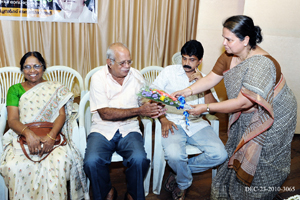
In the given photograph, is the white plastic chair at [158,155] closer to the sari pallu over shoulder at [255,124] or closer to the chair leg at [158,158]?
the chair leg at [158,158]

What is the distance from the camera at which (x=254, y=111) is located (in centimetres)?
225

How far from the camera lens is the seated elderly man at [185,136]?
241 cm

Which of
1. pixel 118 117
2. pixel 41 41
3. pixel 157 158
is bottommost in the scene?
pixel 157 158

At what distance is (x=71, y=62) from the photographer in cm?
491

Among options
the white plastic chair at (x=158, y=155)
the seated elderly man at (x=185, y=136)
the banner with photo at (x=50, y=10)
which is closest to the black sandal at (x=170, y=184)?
the seated elderly man at (x=185, y=136)

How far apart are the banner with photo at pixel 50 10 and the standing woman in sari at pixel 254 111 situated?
3.15m

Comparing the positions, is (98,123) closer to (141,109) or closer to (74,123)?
(74,123)

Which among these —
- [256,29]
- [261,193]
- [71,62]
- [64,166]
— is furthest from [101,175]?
[71,62]

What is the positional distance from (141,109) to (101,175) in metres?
0.67

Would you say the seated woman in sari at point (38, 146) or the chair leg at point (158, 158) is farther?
the chair leg at point (158, 158)

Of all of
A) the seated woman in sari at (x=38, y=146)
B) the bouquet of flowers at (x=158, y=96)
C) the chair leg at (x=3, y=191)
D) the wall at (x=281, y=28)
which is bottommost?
the chair leg at (x=3, y=191)

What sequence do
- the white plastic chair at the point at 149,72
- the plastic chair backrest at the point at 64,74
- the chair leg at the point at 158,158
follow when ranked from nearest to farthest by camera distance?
1. the chair leg at the point at 158,158
2. the plastic chair backrest at the point at 64,74
3. the white plastic chair at the point at 149,72

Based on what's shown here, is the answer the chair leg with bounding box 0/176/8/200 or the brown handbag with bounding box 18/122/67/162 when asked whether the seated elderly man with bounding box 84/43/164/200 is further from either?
the chair leg with bounding box 0/176/8/200

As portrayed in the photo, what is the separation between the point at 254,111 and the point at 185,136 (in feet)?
2.32
